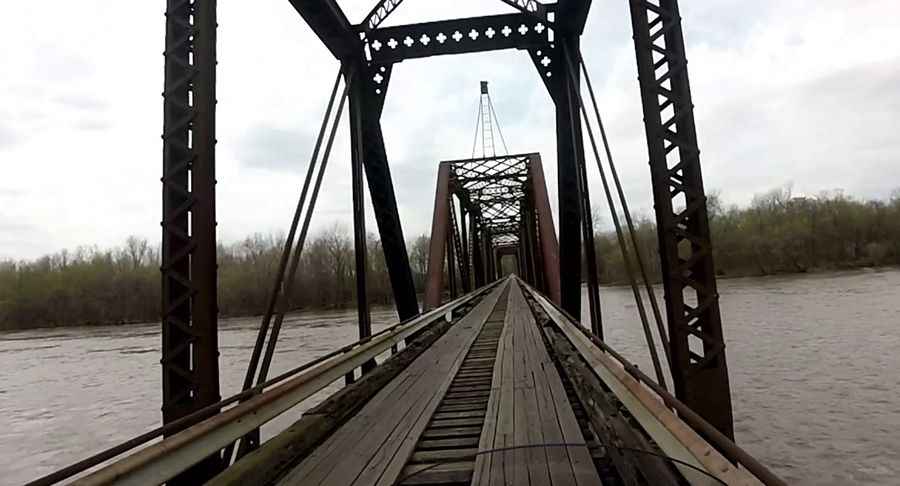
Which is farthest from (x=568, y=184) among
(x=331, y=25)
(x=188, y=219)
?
(x=188, y=219)

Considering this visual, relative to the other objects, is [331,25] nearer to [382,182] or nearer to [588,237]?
[382,182]

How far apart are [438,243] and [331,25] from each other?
7819 millimetres

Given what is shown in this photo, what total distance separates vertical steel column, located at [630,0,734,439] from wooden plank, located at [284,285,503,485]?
1853 mm

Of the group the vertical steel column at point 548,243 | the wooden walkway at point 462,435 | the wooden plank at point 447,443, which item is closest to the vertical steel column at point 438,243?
the vertical steel column at point 548,243

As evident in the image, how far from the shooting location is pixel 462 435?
386 centimetres

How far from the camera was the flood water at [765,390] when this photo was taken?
7.21 m

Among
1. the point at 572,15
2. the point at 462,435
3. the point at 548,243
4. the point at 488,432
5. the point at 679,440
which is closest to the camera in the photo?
the point at 679,440

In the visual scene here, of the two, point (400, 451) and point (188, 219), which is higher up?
point (188, 219)

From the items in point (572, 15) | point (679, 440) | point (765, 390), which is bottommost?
point (765, 390)

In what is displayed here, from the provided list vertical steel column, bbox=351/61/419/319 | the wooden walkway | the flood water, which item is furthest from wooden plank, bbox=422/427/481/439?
vertical steel column, bbox=351/61/419/319

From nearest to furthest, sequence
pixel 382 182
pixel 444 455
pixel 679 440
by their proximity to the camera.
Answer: pixel 679 440
pixel 444 455
pixel 382 182

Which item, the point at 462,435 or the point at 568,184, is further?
the point at 568,184

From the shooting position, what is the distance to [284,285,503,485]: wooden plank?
3084 mm

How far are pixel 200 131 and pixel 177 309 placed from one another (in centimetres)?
113
